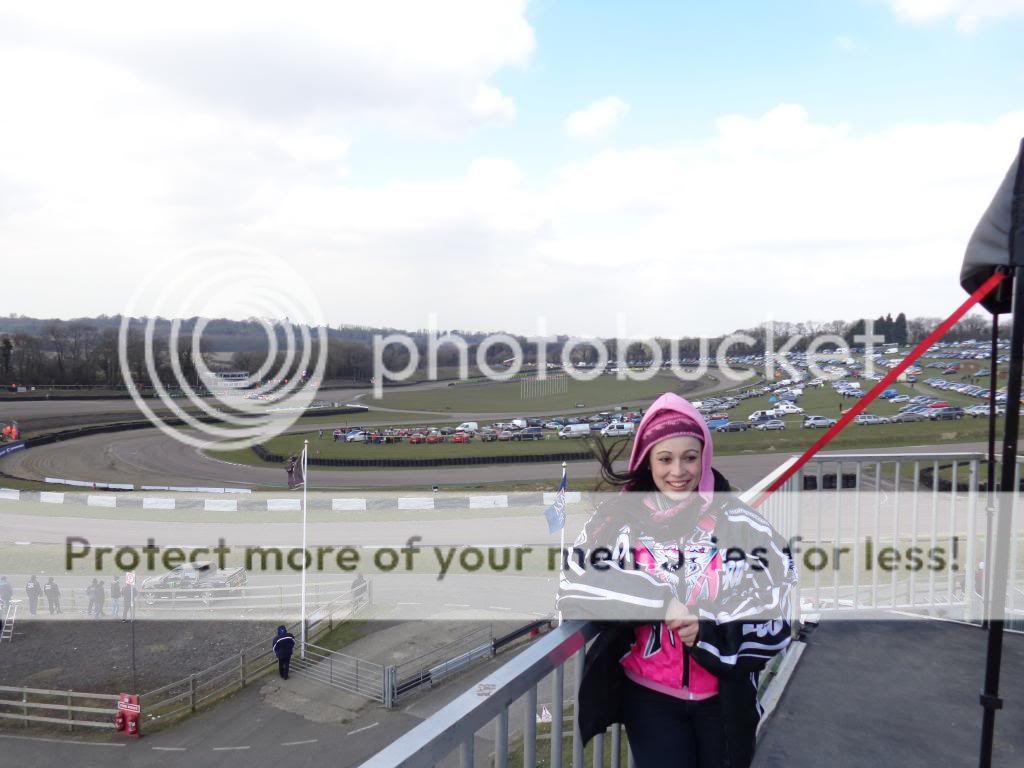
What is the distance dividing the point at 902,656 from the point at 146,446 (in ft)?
196

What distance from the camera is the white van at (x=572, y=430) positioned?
170 ft

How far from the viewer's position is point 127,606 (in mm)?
19766

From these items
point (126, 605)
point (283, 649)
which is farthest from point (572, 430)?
point (283, 649)

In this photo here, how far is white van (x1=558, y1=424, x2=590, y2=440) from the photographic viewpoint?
170 ft

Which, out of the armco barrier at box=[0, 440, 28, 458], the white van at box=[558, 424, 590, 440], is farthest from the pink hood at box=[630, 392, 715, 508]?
the armco barrier at box=[0, 440, 28, 458]

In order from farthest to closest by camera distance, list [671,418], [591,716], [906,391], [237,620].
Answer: [906,391] < [237,620] < [671,418] < [591,716]

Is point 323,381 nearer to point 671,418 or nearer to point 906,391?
point 906,391

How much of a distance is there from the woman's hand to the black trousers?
337 mm

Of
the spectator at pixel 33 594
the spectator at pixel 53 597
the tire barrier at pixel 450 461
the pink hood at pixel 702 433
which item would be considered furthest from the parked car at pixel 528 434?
the pink hood at pixel 702 433

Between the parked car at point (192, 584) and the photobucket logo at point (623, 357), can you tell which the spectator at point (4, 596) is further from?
the photobucket logo at point (623, 357)

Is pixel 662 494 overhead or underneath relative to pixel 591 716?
overhead

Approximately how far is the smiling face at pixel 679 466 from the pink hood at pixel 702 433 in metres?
0.02

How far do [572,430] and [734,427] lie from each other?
1252 centimetres

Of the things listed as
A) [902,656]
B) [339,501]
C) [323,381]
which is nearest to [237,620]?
[339,501]
